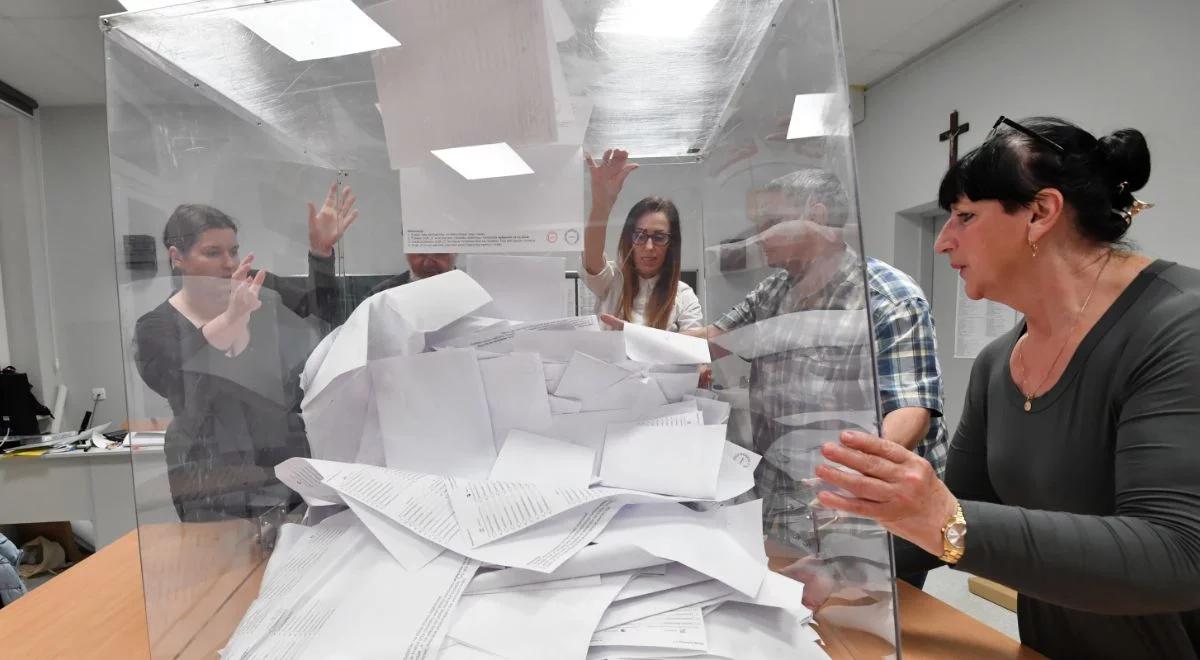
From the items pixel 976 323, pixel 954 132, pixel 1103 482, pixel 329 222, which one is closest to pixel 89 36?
pixel 329 222

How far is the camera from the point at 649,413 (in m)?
0.54

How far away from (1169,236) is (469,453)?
2.95 metres

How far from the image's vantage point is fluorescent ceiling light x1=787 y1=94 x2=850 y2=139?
43cm

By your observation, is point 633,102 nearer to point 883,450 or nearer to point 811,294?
point 811,294

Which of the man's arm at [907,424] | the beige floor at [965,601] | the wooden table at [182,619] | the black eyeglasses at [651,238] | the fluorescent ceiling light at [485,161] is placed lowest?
the beige floor at [965,601]

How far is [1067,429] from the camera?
73 cm

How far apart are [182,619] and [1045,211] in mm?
1057

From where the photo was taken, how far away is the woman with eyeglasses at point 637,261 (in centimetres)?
55

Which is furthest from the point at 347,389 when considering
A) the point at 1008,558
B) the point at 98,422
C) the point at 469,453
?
the point at 98,422

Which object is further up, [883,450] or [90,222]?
[90,222]

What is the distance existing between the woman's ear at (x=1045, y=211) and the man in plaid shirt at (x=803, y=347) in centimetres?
47

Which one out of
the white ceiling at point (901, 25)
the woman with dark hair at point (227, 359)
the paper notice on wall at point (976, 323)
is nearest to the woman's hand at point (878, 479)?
the woman with dark hair at point (227, 359)

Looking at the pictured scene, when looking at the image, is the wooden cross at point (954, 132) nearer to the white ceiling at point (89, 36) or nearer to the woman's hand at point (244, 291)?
the white ceiling at point (89, 36)

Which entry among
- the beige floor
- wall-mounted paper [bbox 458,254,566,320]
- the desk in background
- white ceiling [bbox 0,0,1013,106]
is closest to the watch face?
wall-mounted paper [bbox 458,254,566,320]
